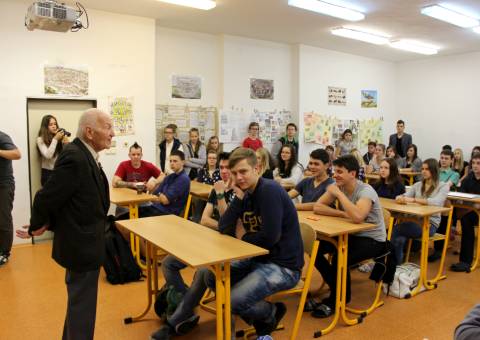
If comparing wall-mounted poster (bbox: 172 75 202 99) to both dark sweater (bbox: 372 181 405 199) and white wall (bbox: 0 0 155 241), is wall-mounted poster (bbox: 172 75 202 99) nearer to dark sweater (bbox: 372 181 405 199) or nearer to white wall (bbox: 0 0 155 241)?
white wall (bbox: 0 0 155 241)

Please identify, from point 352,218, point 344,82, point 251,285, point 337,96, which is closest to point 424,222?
point 352,218

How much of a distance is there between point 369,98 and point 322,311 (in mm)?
7586

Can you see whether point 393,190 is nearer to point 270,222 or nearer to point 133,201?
point 270,222

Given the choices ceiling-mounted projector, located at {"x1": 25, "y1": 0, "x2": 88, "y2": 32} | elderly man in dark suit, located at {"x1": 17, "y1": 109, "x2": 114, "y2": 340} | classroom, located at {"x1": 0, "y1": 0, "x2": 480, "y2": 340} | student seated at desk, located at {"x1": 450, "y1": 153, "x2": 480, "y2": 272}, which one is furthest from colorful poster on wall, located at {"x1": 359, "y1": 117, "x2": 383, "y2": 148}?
elderly man in dark suit, located at {"x1": 17, "y1": 109, "x2": 114, "y2": 340}

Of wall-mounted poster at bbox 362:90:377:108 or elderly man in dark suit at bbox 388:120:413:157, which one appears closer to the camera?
elderly man in dark suit at bbox 388:120:413:157

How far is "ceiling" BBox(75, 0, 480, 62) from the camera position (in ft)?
18.3

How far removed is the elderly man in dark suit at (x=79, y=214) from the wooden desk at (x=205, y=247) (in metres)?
0.42

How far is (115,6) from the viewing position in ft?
18.2

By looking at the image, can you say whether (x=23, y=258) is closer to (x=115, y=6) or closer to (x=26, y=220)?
(x=26, y=220)

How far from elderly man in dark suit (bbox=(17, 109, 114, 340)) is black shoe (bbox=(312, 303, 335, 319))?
1.70 meters

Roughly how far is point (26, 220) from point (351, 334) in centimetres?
420

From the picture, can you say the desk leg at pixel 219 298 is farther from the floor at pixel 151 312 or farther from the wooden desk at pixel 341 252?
the wooden desk at pixel 341 252

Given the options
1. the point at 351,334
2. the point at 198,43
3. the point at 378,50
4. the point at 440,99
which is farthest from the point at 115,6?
the point at 440,99

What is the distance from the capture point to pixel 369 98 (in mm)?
9945
